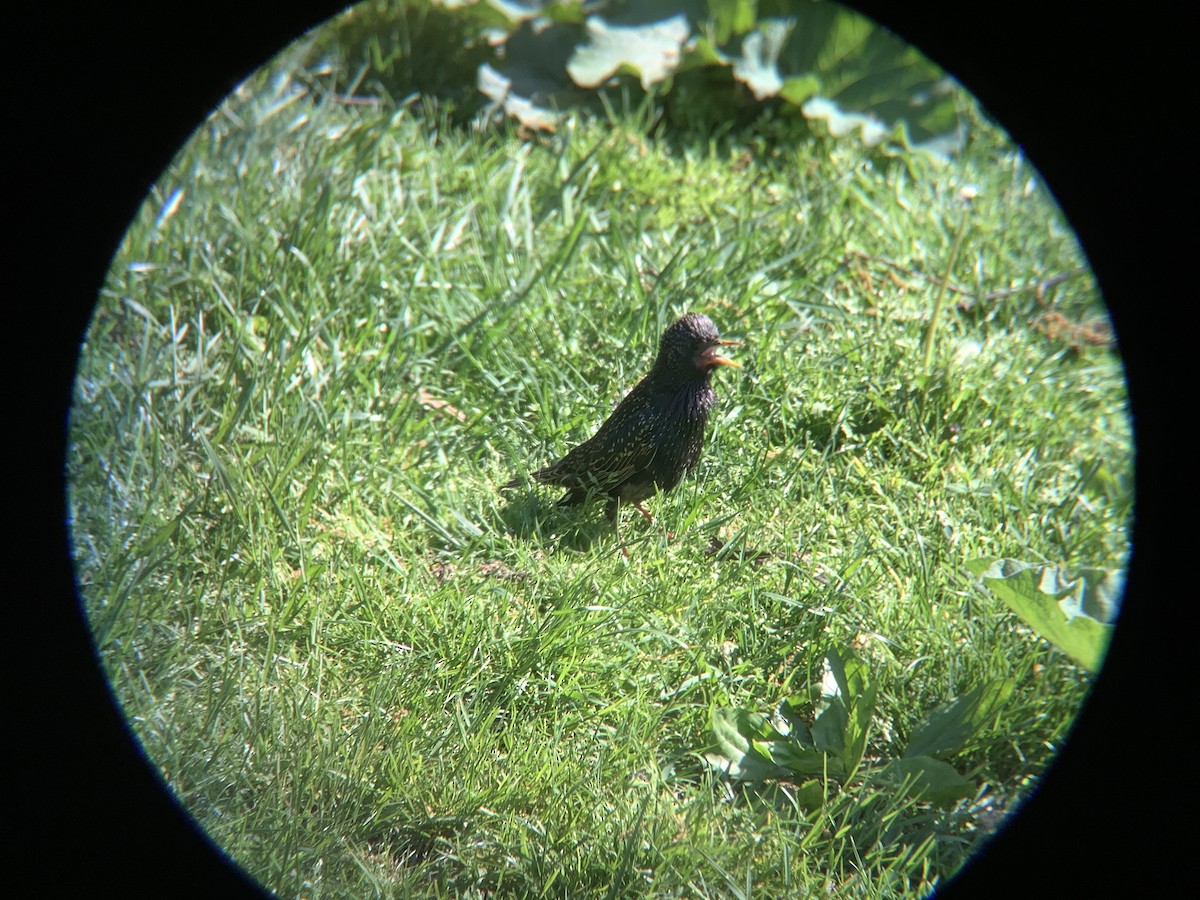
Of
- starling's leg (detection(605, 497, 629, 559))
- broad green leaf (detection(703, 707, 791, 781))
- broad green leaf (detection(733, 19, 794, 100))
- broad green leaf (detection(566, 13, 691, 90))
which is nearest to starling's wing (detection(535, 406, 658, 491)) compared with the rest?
starling's leg (detection(605, 497, 629, 559))

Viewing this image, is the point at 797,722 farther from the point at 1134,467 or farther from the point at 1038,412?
the point at 1038,412

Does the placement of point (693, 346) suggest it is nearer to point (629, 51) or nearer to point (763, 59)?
point (629, 51)

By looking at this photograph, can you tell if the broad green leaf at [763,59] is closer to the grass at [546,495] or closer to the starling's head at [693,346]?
the grass at [546,495]

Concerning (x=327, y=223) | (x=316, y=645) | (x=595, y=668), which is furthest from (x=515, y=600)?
(x=327, y=223)

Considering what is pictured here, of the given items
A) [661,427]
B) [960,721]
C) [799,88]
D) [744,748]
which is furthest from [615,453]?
[799,88]

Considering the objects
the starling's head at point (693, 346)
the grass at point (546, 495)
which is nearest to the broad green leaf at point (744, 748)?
the grass at point (546, 495)
